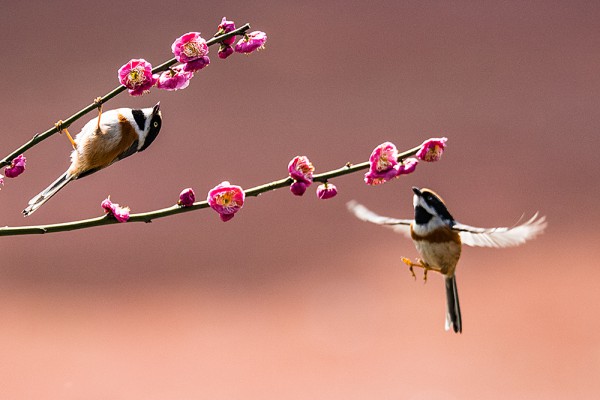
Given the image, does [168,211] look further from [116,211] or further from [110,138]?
[110,138]

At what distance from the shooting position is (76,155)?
0.86m

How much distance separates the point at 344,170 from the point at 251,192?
68mm

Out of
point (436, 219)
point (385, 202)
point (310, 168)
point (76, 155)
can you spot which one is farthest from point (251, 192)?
point (385, 202)

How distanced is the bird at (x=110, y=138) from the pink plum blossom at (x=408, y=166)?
0.35 meters

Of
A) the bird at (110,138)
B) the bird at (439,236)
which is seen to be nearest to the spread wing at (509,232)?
the bird at (439,236)

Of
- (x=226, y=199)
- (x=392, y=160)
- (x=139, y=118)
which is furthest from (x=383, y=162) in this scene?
(x=139, y=118)

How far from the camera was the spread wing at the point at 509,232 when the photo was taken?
61 cm

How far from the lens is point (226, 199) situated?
558 mm

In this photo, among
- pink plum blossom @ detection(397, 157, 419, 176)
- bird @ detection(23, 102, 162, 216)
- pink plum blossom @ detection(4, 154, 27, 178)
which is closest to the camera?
pink plum blossom @ detection(397, 157, 419, 176)

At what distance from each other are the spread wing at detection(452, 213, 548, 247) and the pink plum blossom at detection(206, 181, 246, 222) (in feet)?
0.66

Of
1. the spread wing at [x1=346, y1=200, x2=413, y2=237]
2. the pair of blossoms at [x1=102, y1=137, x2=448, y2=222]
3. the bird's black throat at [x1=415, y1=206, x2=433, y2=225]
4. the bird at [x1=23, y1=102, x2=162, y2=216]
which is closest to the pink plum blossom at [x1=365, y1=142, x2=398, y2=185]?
the pair of blossoms at [x1=102, y1=137, x2=448, y2=222]

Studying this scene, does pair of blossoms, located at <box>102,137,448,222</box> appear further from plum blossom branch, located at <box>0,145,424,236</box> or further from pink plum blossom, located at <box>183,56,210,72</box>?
pink plum blossom, located at <box>183,56,210,72</box>

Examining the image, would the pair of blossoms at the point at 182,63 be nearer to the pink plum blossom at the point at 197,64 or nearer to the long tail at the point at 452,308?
the pink plum blossom at the point at 197,64

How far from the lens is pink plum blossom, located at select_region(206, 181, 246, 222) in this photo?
0.55 meters
